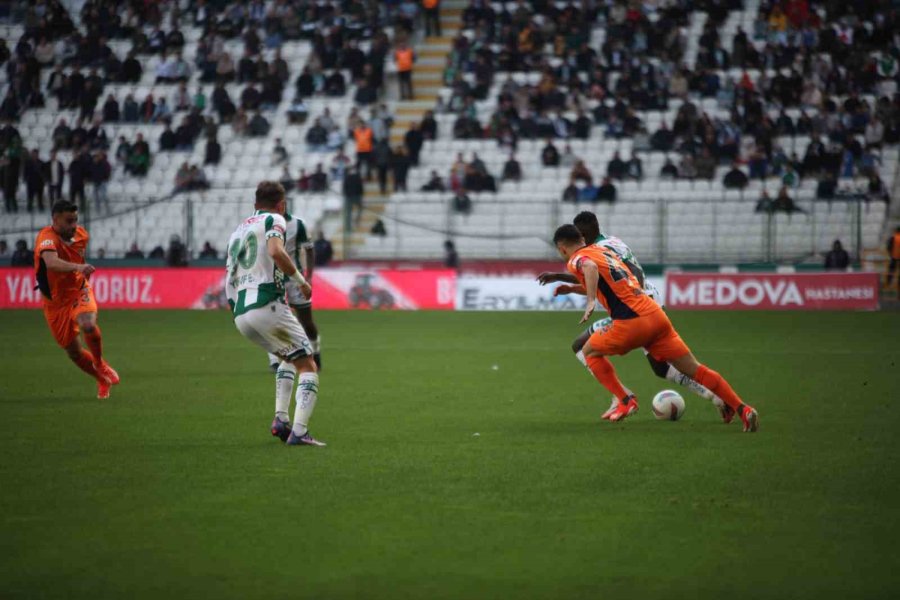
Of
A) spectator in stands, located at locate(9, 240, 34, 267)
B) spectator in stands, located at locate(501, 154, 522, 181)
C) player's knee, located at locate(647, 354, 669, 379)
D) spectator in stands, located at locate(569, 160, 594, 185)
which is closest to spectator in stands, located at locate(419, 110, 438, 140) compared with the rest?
spectator in stands, located at locate(501, 154, 522, 181)

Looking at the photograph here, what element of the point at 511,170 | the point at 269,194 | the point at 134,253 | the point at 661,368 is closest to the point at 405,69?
the point at 511,170

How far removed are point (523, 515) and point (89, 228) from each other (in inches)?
1058

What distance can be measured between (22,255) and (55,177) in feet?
13.1

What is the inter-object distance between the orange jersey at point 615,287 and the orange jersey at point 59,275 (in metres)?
5.45

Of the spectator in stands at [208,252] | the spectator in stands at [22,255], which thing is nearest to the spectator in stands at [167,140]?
the spectator in stands at [208,252]

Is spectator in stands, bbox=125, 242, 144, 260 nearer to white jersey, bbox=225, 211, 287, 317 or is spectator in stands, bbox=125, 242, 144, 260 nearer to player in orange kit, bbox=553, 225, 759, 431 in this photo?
player in orange kit, bbox=553, 225, 759, 431

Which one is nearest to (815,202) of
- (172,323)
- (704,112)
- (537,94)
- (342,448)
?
(704,112)

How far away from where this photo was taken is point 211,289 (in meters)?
29.4

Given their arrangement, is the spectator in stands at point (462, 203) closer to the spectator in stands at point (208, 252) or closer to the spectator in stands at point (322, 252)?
the spectator in stands at point (322, 252)

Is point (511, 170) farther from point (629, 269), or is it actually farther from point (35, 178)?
point (629, 269)

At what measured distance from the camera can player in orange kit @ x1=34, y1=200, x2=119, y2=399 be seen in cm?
1257

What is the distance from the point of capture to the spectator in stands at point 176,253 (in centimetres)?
3005

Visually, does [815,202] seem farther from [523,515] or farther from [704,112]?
[523,515]

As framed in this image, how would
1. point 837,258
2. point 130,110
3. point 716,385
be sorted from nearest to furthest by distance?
point 716,385
point 837,258
point 130,110
